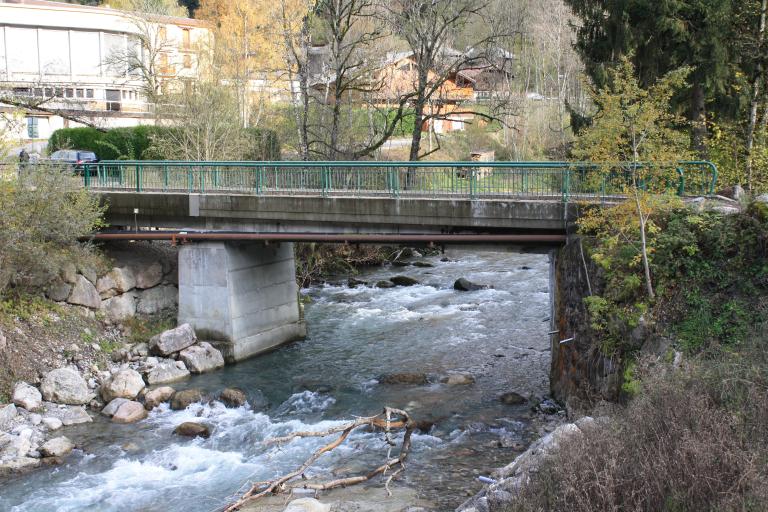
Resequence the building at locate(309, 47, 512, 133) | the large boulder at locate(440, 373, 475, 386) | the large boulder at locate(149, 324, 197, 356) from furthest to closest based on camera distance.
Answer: the building at locate(309, 47, 512, 133)
the large boulder at locate(149, 324, 197, 356)
the large boulder at locate(440, 373, 475, 386)

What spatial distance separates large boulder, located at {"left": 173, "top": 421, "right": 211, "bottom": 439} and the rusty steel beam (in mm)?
6239

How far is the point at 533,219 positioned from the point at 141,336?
38.8ft

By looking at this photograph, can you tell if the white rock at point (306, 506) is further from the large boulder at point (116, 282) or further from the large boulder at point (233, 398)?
the large boulder at point (116, 282)

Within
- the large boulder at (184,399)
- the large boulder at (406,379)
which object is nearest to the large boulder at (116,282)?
the large boulder at (184,399)

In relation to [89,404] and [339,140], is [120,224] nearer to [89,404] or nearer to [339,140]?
[89,404]

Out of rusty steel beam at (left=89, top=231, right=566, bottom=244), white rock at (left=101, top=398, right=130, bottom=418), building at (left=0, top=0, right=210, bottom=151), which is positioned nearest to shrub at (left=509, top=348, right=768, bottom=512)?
rusty steel beam at (left=89, top=231, right=566, bottom=244)

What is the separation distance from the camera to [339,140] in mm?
35688

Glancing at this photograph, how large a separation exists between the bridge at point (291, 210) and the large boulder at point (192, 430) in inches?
207

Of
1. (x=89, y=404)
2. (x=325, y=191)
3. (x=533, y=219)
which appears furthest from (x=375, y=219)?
(x=89, y=404)

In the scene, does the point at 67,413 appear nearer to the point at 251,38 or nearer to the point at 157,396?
the point at 157,396

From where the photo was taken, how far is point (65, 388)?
1777cm

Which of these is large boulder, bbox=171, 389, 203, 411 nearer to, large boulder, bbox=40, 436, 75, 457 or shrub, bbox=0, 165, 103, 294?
large boulder, bbox=40, 436, 75, 457

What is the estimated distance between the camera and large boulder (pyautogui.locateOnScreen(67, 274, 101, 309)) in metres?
21.4

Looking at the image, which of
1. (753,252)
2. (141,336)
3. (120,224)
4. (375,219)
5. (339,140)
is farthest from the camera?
(339,140)
